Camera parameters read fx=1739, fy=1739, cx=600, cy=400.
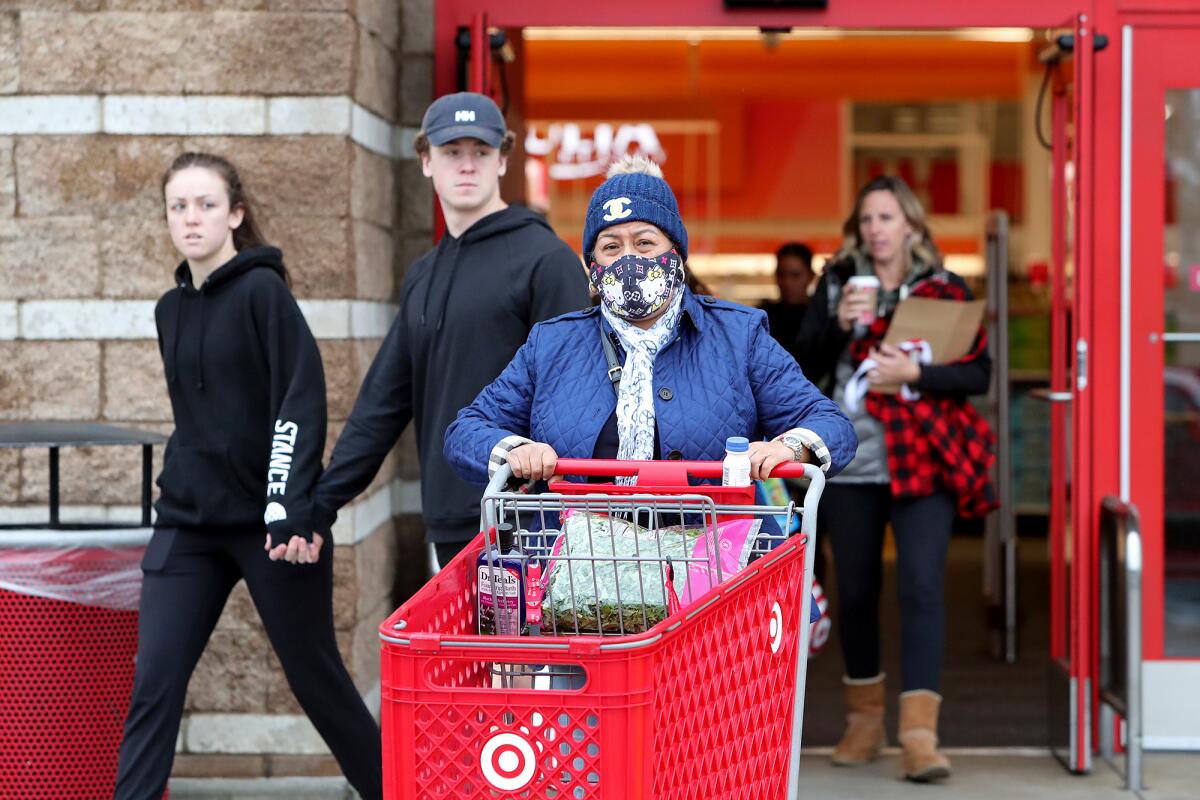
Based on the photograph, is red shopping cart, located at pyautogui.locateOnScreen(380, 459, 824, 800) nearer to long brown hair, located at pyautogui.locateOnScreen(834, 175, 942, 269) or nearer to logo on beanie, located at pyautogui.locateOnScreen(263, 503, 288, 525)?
logo on beanie, located at pyautogui.locateOnScreen(263, 503, 288, 525)

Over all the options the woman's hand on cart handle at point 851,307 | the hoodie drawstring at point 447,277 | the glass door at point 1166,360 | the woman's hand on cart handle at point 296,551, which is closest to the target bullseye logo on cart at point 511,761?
the woman's hand on cart handle at point 296,551

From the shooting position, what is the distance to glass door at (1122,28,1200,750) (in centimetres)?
591

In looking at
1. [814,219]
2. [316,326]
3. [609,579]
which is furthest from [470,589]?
[814,219]

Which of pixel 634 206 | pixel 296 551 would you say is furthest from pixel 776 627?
pixel 296 551

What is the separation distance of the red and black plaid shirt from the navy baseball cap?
1.84 m

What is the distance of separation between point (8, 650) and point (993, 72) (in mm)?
10320

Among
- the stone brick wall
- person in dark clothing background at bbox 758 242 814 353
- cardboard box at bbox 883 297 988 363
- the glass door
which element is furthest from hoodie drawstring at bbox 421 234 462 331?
person in dark clothing background at bbox 758 242 814 353

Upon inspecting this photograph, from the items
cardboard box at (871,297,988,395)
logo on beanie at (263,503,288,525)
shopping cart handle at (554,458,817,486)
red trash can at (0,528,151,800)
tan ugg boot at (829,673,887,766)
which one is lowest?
tan ugg boot at (829,673,887,766)

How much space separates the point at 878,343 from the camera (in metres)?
5.87

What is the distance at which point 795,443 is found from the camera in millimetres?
3396

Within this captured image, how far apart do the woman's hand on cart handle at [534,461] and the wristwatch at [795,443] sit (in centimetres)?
45

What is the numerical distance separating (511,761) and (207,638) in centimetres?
204

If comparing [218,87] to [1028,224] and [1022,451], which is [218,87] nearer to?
[1022,451]

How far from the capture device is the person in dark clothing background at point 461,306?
450 centimetres
